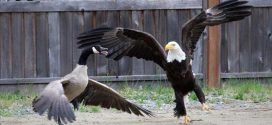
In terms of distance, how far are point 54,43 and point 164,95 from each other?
226 cm

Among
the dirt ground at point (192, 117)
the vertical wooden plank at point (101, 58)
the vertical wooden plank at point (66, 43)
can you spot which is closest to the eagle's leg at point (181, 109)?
the dirt ground at point (192, 117)

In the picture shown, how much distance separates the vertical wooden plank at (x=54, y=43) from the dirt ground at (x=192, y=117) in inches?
67.6

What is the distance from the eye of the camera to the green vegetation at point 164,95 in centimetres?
1308

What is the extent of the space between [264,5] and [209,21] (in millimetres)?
3270

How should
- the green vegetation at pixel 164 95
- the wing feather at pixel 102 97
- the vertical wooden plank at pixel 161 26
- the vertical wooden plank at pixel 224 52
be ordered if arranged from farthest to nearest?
1. the vertical wooden plank at pixel 224 52
2. the vertical wooden plank at pixel 161 26
3. the green vegetation at pixel 164 95
4. the wing feather at pixel 102 97

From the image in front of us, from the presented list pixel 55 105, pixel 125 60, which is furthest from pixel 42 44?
pixel 55 105

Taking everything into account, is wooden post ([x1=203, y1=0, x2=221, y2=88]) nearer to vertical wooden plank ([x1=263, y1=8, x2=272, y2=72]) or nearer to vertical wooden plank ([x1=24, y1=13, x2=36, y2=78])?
vertical wooden plank ([x1=263, y1=8, x2=272, y2=72])

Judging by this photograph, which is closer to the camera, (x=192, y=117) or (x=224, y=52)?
(x=192, y=117)

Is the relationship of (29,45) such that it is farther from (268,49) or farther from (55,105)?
(55,105)

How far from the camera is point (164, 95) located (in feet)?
45.8

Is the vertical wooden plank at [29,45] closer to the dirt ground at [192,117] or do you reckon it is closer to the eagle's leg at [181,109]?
the dirt ground at [192,117]

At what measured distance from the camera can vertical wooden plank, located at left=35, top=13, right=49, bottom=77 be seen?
46.2ft

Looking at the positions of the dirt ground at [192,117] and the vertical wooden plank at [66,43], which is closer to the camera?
the dirt ground at [192,117]

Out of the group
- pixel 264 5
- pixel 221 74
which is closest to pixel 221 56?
pixel 221 74
